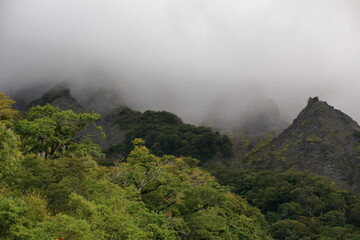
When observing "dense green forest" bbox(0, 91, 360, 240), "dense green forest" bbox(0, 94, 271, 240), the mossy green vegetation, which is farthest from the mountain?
"dense green forest" bbox(0, 94, 271, 240)

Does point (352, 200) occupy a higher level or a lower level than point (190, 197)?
higher

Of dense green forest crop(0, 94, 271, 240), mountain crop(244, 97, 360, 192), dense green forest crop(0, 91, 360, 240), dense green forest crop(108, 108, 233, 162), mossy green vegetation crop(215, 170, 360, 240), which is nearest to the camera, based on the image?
dense green forest crop(0, 94, 271, 240)

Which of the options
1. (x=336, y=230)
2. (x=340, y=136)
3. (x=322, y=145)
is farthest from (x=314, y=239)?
(x=340, y=136)

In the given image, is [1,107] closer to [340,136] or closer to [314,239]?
[314,239]

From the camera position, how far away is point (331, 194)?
12419cm

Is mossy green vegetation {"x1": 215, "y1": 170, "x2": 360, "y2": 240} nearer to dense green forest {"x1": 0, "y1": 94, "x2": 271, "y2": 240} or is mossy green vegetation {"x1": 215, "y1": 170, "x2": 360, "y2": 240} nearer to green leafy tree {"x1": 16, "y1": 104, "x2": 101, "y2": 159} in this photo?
dense green forest {"x1": 0, "y1": 94, "x2": 271, "y2": 240}

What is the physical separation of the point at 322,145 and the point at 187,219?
15261cm

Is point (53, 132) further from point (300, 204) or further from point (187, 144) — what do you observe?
point (187, 144)

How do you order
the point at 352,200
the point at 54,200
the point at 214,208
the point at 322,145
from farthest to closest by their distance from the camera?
the point at 322,145 → the point at 352,200 → the point at 214,208 → the point at 54,200

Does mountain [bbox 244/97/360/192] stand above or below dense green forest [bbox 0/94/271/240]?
above

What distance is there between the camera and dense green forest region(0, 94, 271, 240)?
25422mm

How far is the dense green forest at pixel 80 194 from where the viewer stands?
83.4ft

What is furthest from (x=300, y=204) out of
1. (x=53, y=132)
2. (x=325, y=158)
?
(x=53, y=132)

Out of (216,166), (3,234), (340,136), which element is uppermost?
(340,136)
